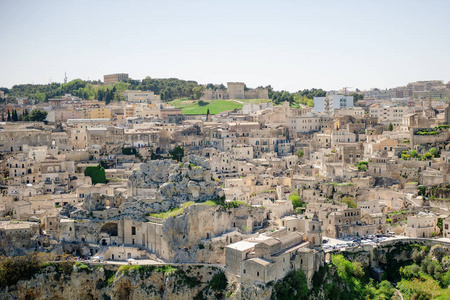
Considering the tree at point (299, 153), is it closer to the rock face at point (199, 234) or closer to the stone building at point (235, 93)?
the rock face at point (199, 234)

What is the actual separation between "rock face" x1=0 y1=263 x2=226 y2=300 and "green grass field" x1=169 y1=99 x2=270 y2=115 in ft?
172

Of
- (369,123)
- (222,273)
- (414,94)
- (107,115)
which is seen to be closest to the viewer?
(222,273)

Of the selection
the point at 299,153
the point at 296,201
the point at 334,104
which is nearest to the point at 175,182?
the point at 296,201

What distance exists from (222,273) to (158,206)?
7583 millimetres

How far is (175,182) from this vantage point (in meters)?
42.7

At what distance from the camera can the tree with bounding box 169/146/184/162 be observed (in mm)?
61469

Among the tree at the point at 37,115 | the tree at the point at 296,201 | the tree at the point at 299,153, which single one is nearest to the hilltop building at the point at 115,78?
the tree at the point at 37,115

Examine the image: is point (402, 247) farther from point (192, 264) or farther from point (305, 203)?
point (192, 264)

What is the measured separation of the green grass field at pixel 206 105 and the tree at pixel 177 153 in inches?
1071

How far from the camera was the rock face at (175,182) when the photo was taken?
4212 cm

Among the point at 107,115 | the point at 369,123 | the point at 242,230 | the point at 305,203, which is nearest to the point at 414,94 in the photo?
the point at 369,123

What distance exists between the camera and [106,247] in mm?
41219

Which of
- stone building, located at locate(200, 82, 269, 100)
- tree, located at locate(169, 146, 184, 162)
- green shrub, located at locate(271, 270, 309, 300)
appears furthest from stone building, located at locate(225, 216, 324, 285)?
stone building, located at locate(200, 82, 269, 100)

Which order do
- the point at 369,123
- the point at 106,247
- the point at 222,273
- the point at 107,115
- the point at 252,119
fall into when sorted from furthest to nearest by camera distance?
the point at 107,115
the point at 252,119
the point at 369,123
the point at 106,247
the point at 222,273
